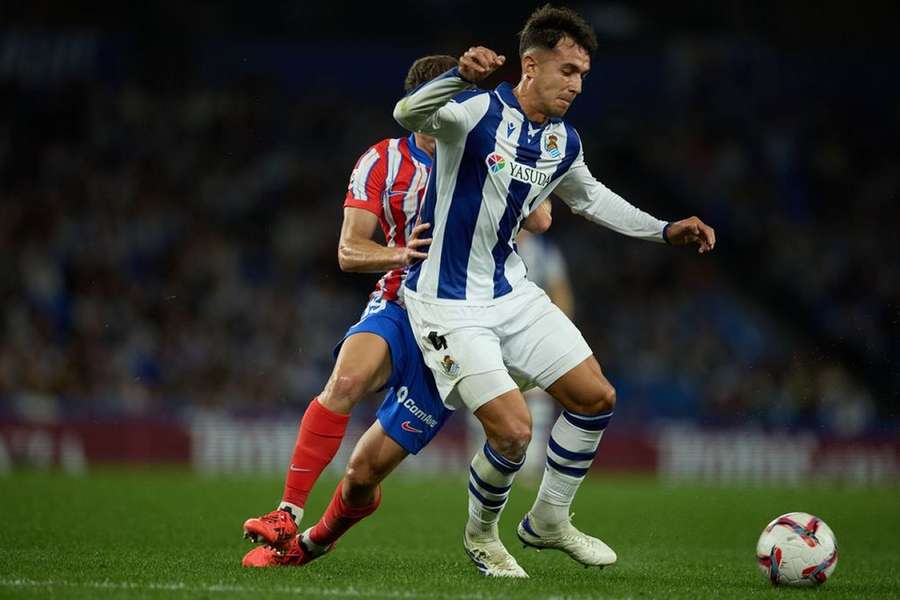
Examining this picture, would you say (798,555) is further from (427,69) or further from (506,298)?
(427,69)

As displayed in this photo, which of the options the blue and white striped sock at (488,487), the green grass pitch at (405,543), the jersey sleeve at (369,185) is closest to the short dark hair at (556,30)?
the jersey sleeve at (369,185)

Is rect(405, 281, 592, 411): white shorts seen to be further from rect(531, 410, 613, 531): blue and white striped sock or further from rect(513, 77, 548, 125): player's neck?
rect(513, 77, 548, 125): player's neck

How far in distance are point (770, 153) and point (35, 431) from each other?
11.7 m

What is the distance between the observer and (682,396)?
18.3 metres

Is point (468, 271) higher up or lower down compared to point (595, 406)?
higher up

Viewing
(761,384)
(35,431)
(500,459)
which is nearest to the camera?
(500,459)

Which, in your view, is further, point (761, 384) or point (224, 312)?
point (224, 312)

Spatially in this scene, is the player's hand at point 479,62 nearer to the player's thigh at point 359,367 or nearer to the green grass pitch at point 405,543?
the player's thigh at point 359,367

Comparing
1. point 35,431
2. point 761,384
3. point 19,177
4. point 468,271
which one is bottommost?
point 35,431

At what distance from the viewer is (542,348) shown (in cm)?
620

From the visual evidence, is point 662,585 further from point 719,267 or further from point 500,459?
point 719,267

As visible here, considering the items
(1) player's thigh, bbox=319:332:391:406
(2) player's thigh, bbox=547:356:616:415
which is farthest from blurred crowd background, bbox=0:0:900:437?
(2) player's thigh, bbox=547:356:616:415

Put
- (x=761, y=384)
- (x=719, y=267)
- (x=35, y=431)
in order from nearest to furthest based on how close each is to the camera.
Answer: (x=35, y=431) < (x=761, y=384) < (x=719, y=267)

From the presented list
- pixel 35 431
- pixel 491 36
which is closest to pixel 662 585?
pixel 35 431
